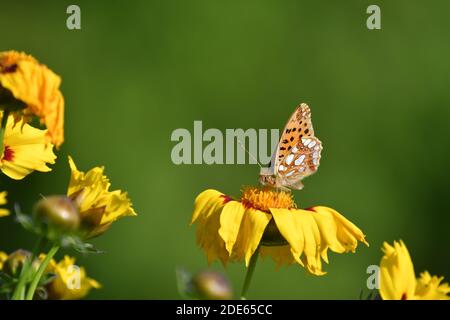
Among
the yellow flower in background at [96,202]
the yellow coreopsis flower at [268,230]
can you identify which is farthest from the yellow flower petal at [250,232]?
the yellow flower in background at [96,202]

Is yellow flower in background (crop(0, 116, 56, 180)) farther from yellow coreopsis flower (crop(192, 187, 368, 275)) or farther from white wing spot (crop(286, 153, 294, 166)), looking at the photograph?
white wing spot (crop(286, 153, 294, 166))

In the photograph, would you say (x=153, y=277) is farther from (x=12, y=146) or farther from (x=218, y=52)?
(x=12, y=146)

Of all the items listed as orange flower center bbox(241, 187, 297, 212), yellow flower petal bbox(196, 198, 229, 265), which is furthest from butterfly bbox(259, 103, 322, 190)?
yellow flower petal bbox(196, 198, 229, 265)

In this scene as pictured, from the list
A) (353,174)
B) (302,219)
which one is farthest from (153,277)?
(302,219)

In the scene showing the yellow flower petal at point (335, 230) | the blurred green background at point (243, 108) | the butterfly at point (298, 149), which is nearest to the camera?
the yellow flower petal at point (335, 230)

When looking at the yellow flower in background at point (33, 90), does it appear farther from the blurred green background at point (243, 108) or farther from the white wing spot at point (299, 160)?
the blurred green background at point (243, 108)

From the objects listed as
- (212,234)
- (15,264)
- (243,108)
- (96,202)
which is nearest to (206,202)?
(212,234)
